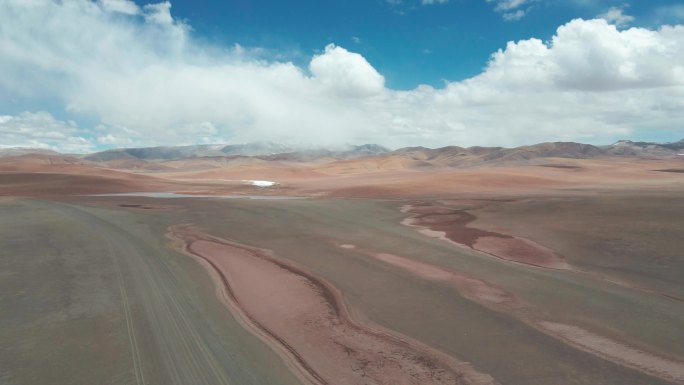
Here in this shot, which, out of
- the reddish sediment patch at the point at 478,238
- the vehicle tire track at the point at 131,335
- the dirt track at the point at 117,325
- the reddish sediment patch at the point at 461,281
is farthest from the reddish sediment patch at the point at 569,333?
the vehicle tire track at the point at 131,335

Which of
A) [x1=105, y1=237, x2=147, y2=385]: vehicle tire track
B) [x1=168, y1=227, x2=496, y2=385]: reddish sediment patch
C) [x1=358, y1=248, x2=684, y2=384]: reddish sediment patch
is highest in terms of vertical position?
[x1=105, y1=237, x2=147, y2=385]: vehicle tire track

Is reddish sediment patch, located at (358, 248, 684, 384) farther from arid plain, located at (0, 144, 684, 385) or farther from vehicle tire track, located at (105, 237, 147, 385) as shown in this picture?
vehicle tire track, located at (105, 237, 147, 385)

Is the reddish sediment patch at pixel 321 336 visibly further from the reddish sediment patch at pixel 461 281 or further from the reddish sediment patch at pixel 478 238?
the reddish sediment patch at pixel 478 238

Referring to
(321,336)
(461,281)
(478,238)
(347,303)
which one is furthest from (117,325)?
(478,238)

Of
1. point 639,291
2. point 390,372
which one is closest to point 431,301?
point 390,372

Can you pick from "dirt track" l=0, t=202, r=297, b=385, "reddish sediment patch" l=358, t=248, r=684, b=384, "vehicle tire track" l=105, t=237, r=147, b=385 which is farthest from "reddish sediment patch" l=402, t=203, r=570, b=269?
"vehicle tire track" l=105, t=237, r=147, b=385

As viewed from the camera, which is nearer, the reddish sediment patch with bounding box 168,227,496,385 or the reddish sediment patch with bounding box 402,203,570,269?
the reddish sediment patch with bounding box 168,227,496,385
